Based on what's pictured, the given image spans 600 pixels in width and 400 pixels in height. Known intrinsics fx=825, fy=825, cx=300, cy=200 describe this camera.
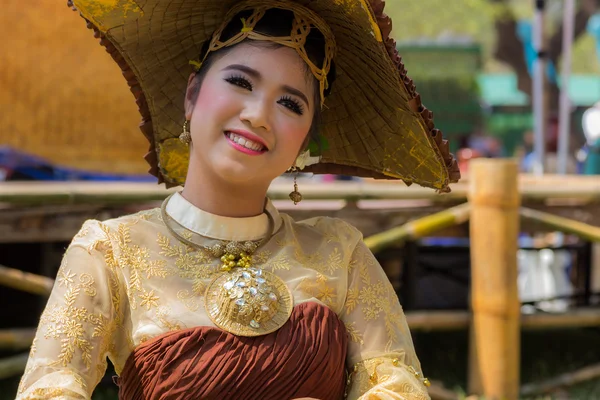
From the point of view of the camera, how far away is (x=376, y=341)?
1.84 m

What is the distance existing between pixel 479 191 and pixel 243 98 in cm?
224

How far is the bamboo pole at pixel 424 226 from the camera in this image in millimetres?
3828

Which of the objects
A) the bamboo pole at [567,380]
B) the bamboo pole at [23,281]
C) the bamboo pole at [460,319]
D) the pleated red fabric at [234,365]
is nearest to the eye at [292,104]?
the pleated red fabric at [234,365]

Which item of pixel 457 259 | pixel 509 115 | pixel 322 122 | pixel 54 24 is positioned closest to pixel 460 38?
pixel 509 115

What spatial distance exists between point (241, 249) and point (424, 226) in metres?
2.21

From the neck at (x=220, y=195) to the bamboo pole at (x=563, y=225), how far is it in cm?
243

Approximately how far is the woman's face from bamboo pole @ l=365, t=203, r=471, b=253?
204 cm

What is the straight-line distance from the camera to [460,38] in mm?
16297

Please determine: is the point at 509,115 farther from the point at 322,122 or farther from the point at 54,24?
the point at 322,122

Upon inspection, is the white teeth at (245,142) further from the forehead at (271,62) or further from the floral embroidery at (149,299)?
the floral embroidery at (149,299)

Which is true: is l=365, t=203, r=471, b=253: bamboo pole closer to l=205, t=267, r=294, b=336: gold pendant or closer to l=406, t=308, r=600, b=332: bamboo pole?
l=406, t=308, r=600, b=332: bamboo pole

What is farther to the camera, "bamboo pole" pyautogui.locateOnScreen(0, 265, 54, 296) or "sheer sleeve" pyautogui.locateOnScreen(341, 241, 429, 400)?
"bamboo pole" pyautogui.locateOnScreen(0, 265, 54, 296)

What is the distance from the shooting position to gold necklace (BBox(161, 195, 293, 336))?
1711 mm

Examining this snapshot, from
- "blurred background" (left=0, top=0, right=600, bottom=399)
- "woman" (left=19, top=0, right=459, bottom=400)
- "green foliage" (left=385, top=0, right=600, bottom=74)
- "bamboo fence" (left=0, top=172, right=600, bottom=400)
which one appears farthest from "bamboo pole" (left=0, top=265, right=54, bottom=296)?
"green foliage" (left=385, top=0, right=600, bottom=74)
